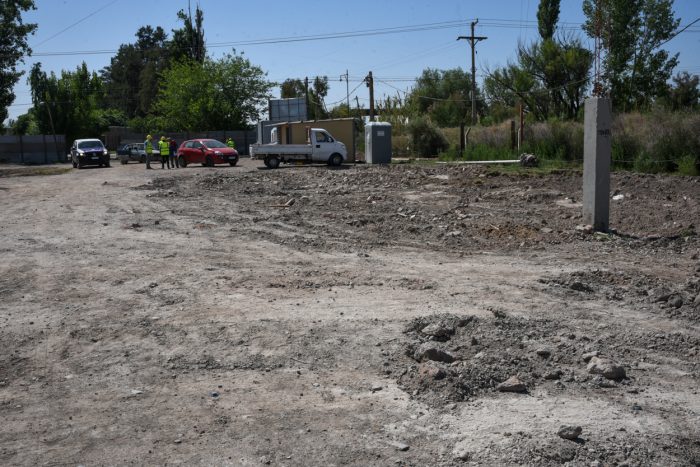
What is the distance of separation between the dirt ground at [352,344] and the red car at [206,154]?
2188 centimetres

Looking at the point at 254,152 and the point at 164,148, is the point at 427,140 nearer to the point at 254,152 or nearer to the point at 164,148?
the point at 254,152

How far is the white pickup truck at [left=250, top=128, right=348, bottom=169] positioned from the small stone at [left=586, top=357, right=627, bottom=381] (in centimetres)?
2812

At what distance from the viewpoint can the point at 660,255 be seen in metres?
10.9

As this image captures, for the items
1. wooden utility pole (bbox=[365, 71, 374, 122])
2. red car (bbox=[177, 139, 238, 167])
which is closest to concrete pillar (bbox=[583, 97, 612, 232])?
red car (bbox=[177, 139, 238, 167])

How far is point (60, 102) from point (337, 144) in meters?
36.3

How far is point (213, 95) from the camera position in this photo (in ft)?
194

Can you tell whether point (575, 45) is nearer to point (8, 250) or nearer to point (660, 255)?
point (660, 255)

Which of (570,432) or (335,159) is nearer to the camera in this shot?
(570,432)

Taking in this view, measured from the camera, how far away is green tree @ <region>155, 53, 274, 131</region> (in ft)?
194

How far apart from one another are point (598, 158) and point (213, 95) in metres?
50.4

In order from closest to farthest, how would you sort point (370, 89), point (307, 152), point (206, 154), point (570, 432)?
point (570, 432) → point (307, 152) → point (206, 154) → point (370, 89)

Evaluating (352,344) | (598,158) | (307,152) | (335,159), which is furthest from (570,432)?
(335,159)

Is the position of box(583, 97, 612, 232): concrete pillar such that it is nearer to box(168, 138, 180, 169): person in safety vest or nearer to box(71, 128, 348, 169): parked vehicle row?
box(71, 128, 348, 169): parked vehicle row

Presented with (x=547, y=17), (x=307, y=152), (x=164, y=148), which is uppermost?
(x=547, y=17)
